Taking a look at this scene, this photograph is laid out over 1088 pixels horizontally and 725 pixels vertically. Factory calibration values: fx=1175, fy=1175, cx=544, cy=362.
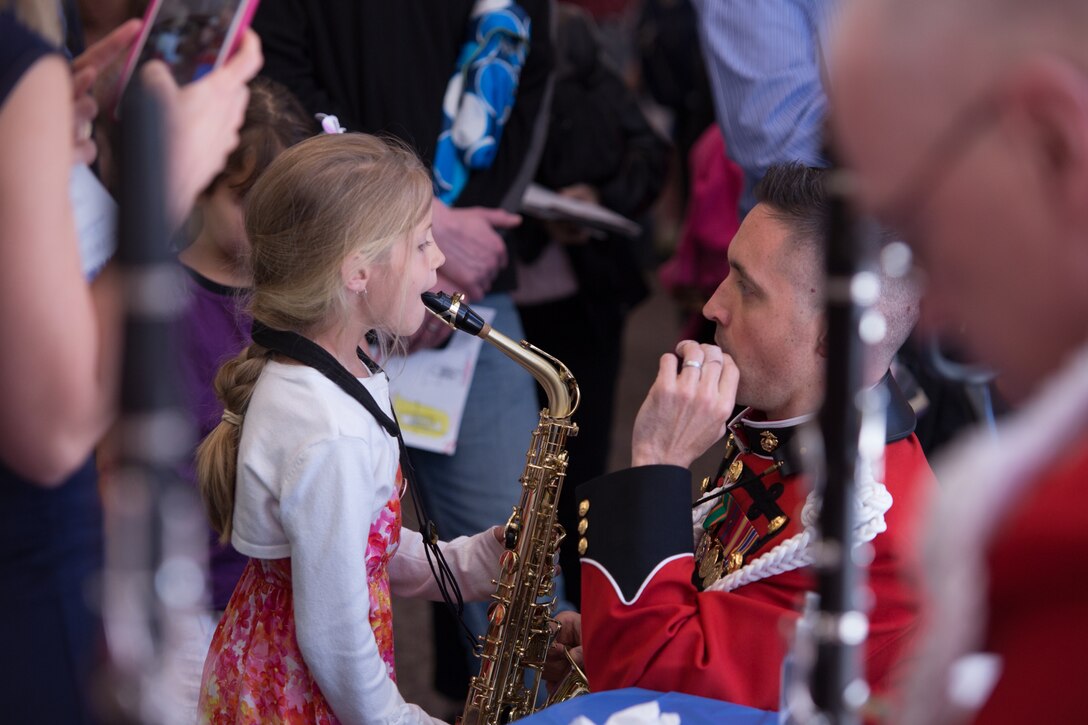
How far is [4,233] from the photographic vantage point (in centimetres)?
97

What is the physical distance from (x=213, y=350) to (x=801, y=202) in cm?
107

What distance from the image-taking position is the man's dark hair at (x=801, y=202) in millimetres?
1785

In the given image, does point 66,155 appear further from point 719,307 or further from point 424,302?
point 719,307

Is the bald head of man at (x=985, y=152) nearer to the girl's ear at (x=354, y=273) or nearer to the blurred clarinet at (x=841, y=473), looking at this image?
the blurred clarinet at (x=841, y=473)

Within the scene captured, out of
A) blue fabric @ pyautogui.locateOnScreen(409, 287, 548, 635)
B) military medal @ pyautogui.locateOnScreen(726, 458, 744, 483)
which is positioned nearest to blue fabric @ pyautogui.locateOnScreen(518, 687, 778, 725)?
military medal @ pyautogui.locateOnScreen(726, 458, 744, 483)

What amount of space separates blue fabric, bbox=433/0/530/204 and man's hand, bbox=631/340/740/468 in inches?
40.6

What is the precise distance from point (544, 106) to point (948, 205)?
2146 mm

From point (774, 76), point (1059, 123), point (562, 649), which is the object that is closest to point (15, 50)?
point (1059, 123)

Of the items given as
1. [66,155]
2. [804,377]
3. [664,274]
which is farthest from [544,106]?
[66,155]

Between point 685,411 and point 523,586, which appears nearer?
point 685,411

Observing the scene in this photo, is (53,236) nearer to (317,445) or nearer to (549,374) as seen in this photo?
(317,445)

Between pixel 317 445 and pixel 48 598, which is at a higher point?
pixel 48 598

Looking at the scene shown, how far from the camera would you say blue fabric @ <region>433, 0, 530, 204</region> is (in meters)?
2.55

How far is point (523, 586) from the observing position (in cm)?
193
